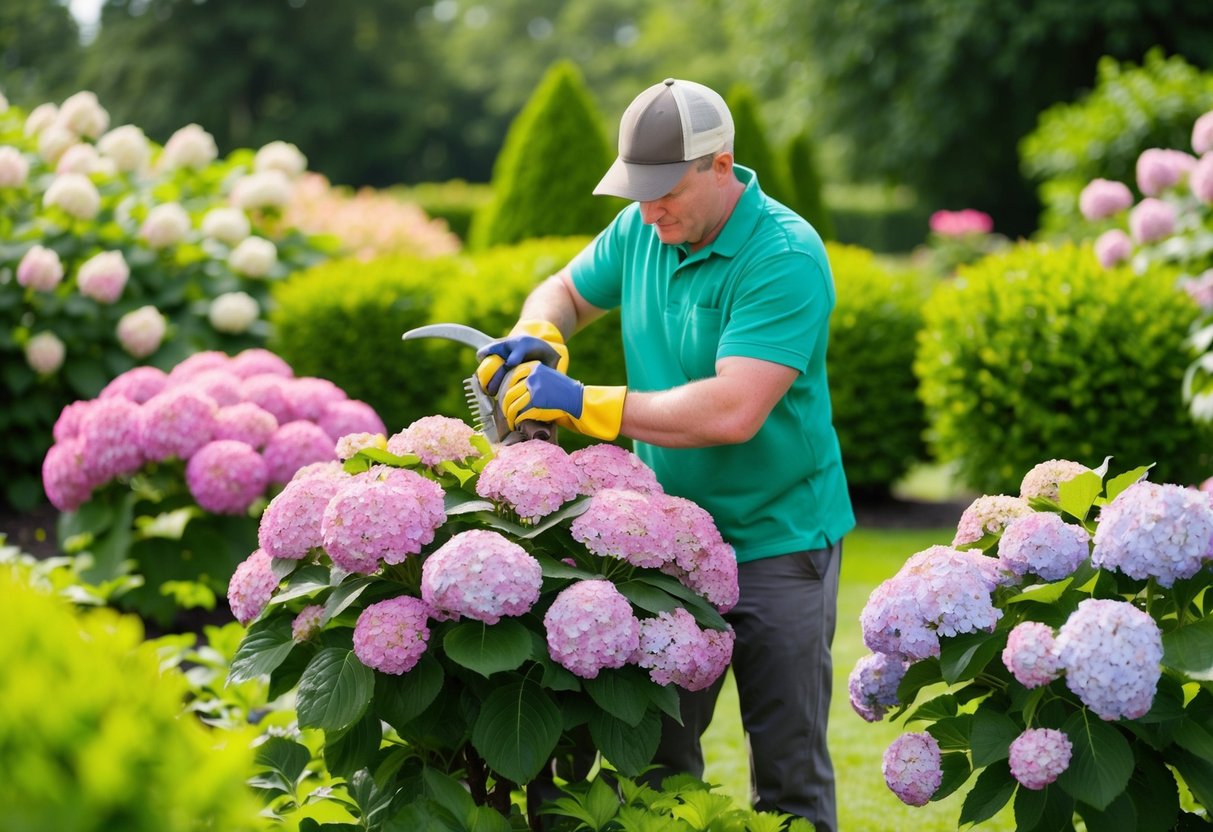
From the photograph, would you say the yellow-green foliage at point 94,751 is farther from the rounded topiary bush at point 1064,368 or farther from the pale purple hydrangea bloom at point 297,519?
the rounded topiary bush at point 1064,368

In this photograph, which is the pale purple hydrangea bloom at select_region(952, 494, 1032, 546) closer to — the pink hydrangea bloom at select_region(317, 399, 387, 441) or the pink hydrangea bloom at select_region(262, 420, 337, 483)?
the pink hydrangea bloom at select_region(262, 420, 337, 483)

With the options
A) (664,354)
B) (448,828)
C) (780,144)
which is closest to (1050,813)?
(448,828)

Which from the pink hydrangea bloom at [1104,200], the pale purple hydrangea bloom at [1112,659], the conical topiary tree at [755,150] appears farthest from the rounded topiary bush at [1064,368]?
the pale purple hydrangea bloom at [1112,659]

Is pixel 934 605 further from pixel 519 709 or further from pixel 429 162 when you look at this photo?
pixel 429 162

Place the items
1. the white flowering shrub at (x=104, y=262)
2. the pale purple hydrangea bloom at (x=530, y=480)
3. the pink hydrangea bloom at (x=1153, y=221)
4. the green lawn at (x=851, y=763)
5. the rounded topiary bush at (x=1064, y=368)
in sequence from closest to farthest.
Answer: the pale purple hydrangea bloom at (x=530, y=480), the green lawn at (x=851, y=763), the white flowering shrub at (x=104, y=262), the rounded topiary bush at (x=1064, y=368), the pink hydrangea bloom at (x=1153, y=221)

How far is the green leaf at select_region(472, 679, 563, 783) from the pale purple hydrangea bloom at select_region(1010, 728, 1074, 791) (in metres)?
0.78

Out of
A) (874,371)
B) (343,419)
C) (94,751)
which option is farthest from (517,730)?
(874,371)

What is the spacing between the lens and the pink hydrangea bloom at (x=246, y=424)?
4.61 m

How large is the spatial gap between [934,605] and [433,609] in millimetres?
894

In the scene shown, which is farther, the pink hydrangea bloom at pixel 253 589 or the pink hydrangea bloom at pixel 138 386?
the pink hydrangea bloom at pixel 138 386

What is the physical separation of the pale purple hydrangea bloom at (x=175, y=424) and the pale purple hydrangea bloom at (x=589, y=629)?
109 inches

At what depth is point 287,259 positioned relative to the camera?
7.81 m

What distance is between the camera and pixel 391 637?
2.19 metres

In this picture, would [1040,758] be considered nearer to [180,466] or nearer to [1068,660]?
[1068,660]
